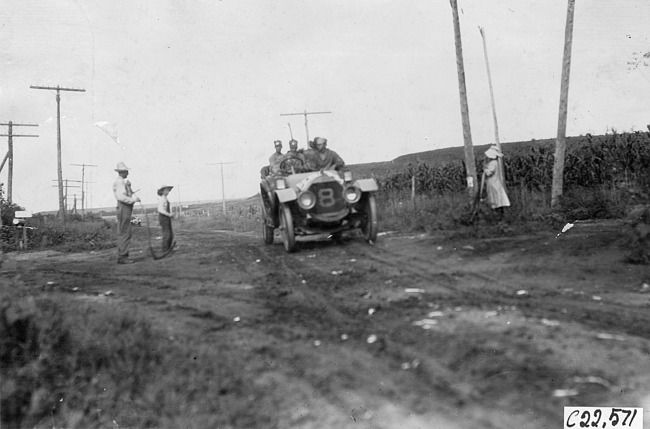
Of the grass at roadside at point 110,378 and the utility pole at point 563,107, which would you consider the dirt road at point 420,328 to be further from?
the utility pole at point 563,107

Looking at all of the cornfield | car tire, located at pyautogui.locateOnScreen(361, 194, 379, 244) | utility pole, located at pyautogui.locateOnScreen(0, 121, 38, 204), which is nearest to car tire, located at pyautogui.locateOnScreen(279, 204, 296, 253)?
car tire, located at pyautogui.locateOnScreen(361, 194, 379, 244)

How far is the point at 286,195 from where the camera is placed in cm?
870

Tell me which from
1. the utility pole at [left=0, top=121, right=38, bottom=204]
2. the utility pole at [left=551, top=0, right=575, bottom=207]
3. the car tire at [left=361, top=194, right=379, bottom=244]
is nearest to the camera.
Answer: the car tire at [left=361, top=194, right=379, bottom=244]

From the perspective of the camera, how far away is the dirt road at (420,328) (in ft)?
9.12

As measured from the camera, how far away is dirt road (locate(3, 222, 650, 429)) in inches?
109

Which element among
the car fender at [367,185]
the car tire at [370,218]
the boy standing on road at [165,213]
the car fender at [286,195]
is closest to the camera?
the car fender at [286,195]

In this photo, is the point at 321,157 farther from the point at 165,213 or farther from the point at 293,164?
the point at 165,213

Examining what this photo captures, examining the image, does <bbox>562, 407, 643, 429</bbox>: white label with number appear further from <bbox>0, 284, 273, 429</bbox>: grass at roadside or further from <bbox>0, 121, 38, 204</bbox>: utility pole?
<bbox>0, 121, 38, 204</bbox>: utility pole

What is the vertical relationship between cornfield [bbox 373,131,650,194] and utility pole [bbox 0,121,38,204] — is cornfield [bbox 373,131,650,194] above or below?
below

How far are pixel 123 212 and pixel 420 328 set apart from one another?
286 inches

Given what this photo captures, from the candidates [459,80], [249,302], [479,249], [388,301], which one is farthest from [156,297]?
[459,80]

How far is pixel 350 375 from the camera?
318 centimetres

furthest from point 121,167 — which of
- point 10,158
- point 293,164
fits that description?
point 10,158

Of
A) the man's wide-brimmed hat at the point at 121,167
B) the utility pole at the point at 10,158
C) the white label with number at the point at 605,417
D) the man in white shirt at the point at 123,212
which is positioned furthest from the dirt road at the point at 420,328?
the utility pole at the point at 10,158
